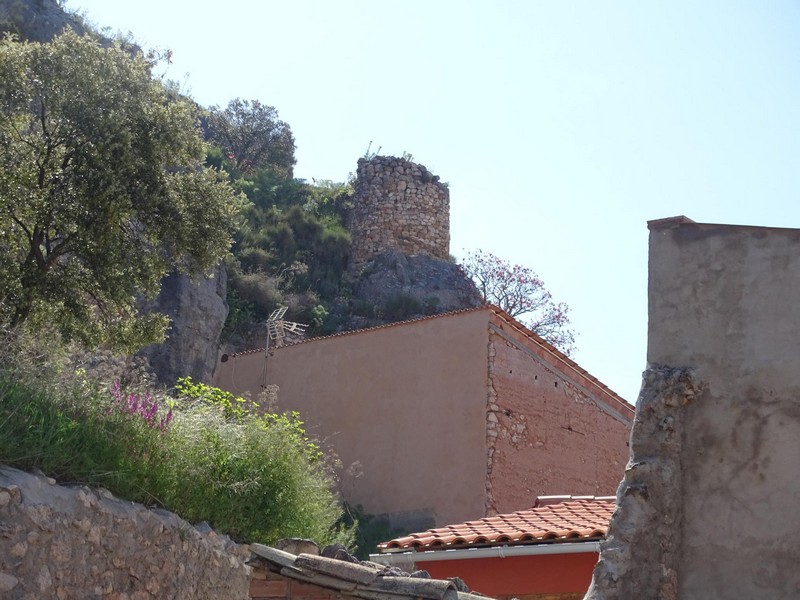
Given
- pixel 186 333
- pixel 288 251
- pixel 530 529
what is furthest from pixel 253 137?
pixel 530 529

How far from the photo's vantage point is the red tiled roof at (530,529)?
372 inches

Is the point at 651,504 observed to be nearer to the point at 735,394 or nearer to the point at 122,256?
the point at 735,394

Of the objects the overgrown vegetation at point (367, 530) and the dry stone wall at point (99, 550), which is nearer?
the dry stone wall at point (99, 550)

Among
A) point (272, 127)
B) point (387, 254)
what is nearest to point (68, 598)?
point (387, 254)

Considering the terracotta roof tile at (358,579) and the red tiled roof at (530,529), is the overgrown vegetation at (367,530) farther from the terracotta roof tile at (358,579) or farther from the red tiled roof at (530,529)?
the terracotta roof tile at (358,579)

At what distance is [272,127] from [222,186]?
25.6 meters

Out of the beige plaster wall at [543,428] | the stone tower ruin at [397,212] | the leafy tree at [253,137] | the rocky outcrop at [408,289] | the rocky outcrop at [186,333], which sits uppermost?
the leafy tree at [253,137]

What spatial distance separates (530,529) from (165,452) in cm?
370

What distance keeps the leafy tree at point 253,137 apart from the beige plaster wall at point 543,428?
21.0 m

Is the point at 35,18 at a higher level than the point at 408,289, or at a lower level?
higher

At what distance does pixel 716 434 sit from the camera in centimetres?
594

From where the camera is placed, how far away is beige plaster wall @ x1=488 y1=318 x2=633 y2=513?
1524 cm

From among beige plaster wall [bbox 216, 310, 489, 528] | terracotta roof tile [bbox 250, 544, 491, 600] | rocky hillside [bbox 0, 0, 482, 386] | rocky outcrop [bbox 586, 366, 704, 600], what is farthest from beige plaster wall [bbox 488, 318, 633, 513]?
rocky hillside [bbox 0, 0, 482, 386]

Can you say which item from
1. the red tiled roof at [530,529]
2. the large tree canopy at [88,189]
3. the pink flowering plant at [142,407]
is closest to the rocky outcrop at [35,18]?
the large tree canopy at [88,189]
